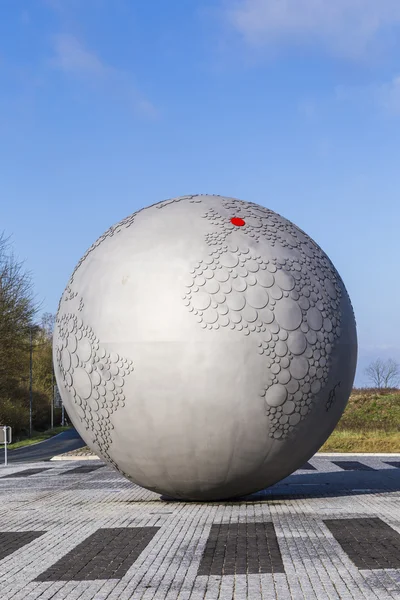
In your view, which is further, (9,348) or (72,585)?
(9,348)

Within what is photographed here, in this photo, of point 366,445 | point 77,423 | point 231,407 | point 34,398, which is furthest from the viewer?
point 34,398

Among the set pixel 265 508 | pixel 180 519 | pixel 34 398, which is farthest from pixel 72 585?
pixel 34 398

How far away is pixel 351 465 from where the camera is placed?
1986 centimetres

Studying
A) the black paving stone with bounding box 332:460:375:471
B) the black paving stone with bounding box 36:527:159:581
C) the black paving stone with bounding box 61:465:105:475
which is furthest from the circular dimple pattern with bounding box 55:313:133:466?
the black paving stone with bounding box 332:460:375:471

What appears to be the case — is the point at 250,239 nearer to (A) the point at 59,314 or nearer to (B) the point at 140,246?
(B) the point at 140,246

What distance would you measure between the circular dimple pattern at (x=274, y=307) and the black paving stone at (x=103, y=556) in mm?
2421

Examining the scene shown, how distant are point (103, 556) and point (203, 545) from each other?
1117mm

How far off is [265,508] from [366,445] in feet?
48.1

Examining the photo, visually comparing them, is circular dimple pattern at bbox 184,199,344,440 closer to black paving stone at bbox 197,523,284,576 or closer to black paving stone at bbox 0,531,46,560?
black paving stone at bbox 197,523,284,576

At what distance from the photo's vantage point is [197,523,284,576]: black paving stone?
305 inches

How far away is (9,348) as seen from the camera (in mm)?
45281

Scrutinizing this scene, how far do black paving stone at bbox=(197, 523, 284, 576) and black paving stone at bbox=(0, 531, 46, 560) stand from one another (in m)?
2.15

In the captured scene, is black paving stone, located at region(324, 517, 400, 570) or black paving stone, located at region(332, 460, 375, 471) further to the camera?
black paving stone, located at region(332, 460, 375, 471)

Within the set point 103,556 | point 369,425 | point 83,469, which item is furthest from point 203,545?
point 369,425
